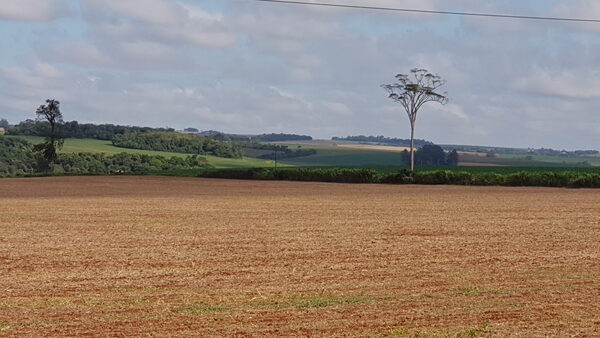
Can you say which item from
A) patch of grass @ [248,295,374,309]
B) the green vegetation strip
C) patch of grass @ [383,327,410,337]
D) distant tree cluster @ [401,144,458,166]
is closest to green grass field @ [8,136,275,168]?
distant tree cluster @ [401,144,458,166]

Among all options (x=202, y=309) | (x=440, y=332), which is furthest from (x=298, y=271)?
(x=440, y=332)

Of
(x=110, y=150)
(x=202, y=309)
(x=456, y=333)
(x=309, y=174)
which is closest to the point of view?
(x=456, y=333)

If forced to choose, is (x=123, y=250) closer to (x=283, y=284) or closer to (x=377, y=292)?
(x=283, y=284)

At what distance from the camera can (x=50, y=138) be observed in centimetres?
10931

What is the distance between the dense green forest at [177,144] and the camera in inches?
6526

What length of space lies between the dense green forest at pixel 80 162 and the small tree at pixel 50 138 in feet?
2.42

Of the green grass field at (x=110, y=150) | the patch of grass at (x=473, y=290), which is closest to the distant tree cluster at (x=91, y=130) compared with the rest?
the green grass field at (x=110, y=150)

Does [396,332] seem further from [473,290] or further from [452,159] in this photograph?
[452,159]

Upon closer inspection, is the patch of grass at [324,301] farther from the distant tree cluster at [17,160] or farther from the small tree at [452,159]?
the small tree at [452,159]

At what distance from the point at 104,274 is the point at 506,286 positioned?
9.98 meters

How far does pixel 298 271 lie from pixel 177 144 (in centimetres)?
14765

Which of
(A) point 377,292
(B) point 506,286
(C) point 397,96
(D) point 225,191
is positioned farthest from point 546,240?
(C) point 397,96

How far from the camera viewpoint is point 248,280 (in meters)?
22.5

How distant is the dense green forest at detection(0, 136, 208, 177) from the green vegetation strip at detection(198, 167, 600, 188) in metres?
21.6
